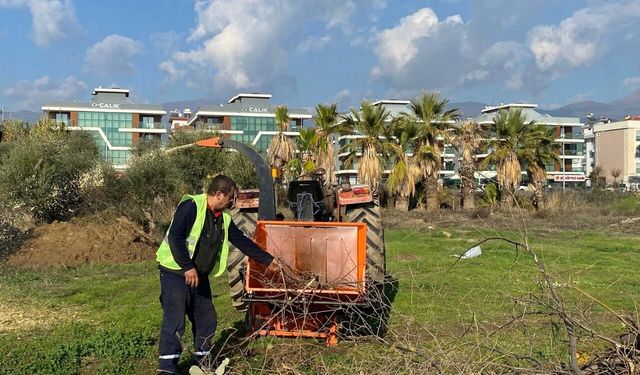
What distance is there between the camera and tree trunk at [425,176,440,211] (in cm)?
3338

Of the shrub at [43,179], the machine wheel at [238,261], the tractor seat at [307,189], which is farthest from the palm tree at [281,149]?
the tractor seat at [307,189]

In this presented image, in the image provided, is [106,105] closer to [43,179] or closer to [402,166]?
[402,166]

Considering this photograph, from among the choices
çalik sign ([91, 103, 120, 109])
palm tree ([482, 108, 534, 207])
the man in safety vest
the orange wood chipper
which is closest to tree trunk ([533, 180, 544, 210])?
palm tree ([482, 108, 534, 207])

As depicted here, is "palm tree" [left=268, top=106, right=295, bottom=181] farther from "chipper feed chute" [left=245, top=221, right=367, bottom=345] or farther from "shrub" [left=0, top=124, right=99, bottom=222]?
"chipper feed chute" [left=245, top=221, right=367, bottom=345]

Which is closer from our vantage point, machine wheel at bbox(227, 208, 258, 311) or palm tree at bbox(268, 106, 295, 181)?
machine wheel at bbox(227, 208, 258, 311)

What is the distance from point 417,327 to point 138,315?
4.31 meters

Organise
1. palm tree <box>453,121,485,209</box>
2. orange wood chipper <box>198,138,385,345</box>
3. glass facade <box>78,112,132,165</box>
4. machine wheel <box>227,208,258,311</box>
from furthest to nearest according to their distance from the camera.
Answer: glass facade <box>78,112,132,165</box> → palm tree <box>453,121,485,209</box> → machine wheel <box>227,208,258,311</box> → orange wood chipper <box>198,138,385,345</box>

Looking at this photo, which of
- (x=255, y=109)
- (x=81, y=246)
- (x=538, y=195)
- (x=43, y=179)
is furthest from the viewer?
(x=255, y=109)

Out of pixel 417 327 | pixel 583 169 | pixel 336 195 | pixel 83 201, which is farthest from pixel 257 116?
pixel 417 327

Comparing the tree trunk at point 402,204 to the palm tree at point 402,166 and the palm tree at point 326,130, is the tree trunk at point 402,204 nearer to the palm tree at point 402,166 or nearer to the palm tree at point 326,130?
the palm tree at point 402,166

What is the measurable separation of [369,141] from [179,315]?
91.3 feet

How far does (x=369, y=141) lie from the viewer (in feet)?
108

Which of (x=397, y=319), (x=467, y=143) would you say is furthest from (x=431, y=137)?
(x=397, y=319)

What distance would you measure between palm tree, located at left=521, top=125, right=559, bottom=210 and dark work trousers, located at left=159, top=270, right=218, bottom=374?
28911 mm
